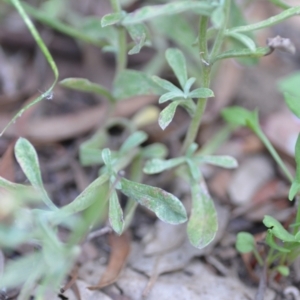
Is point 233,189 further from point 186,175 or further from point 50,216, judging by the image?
point 50,216

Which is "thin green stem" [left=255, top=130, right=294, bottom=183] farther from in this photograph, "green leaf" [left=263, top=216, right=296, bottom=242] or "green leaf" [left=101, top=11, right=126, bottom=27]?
"green leaf" [left=101, top=11, right=126, bottom=27]

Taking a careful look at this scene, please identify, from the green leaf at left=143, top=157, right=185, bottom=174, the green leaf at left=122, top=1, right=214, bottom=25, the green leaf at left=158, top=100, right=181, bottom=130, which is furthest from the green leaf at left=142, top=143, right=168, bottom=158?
the green leaf at left=122, top=1, right=214, bottom=25

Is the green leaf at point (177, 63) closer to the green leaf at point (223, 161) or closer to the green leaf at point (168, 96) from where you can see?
the green leaf at point (168, 96)

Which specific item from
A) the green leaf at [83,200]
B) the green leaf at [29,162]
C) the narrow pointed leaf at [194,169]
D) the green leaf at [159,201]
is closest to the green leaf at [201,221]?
the narrow pointed leaf at [194,169]

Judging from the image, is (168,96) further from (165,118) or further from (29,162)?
(29,162)

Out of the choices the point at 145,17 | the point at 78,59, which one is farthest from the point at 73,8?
the point at 145,17

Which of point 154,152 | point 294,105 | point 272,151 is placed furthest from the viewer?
point 154,152

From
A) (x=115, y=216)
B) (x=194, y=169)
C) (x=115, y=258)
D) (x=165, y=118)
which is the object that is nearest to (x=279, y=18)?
(x=165, y=118)
